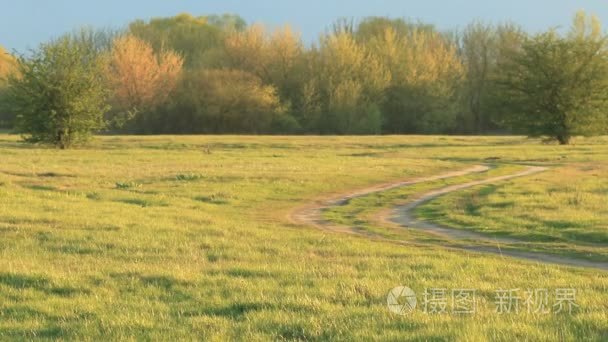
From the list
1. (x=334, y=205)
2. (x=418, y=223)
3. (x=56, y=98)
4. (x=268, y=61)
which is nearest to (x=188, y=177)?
(x=334, y=205)

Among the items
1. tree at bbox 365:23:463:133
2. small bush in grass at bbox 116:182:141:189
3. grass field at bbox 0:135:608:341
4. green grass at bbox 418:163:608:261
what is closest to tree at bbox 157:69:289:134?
tree at bbox 365:23:463:133

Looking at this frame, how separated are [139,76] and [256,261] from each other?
71.4m

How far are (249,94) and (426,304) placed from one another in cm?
7148

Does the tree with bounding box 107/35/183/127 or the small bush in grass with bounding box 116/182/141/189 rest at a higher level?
the tree with bounding box 107/35/183/127

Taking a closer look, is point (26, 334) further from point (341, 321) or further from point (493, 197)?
point (493, 197)

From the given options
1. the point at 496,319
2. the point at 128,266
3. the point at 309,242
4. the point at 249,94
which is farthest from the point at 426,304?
the point at 249,94

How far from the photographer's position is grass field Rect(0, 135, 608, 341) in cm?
626

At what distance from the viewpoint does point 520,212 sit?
57.4 ft

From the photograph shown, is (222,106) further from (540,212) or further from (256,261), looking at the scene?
(256,261)

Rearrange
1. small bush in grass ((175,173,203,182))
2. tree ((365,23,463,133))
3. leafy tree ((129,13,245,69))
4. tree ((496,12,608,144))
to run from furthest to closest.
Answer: leafy tree ((129,13,245,69)) < tree ((365,23,463,133)) < tree ((496,12,608,144)) < small bush in grass ((175,173,203,182))

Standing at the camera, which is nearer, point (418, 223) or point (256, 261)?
point (256, 261)

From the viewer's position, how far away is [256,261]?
10.2m

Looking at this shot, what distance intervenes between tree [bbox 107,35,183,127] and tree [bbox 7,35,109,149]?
3066 centimetres

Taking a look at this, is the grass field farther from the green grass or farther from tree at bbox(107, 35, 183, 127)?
tree at bbox(107, 35, 183, 127)
